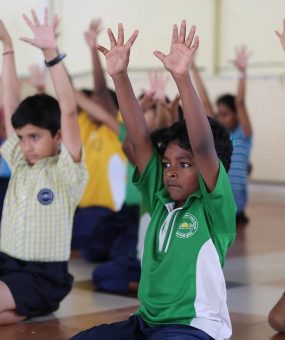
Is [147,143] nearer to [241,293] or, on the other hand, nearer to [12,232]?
[12,232]

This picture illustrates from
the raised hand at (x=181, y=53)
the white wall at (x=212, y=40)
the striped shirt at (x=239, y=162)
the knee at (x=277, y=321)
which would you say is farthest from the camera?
the white wall at (x=212, y=40)

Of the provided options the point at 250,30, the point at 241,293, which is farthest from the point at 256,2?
the point at 241,293

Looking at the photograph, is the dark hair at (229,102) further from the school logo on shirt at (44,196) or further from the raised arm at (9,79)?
the school logo on shirt at (44,196)

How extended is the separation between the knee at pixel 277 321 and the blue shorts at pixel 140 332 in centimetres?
72

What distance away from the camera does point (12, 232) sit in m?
3.18

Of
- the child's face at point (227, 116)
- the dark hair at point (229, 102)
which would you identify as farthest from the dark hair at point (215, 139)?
the dark hair at point (229, 102)

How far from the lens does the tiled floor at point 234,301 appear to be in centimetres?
296

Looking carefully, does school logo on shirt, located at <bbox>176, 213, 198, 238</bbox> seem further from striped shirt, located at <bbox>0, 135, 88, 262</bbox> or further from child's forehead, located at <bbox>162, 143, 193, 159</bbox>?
striped shirt, located at <bbox>0, 135, 88, 262</bbox>

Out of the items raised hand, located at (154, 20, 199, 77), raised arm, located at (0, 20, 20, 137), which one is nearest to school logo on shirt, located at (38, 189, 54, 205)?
raised arm, located at (0, 20, 20, 137)

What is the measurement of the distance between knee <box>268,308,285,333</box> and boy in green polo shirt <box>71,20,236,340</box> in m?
0.64

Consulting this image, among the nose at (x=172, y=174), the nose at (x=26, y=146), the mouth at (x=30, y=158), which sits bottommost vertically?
the mouth at (x=30, y=158)

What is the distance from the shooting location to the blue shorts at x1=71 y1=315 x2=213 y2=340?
7.44 ft

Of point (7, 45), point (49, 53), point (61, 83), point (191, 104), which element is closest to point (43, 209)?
point (61, 83)

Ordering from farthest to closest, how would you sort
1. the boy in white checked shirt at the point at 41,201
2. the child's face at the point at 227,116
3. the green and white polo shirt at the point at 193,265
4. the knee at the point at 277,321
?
1. the child's face at the point at 227,116
2. the boy in white checked shirt at the point at 41,201
3. the knee at the point at 277,321
4. the green and white polo shirt at the point at 193,265
